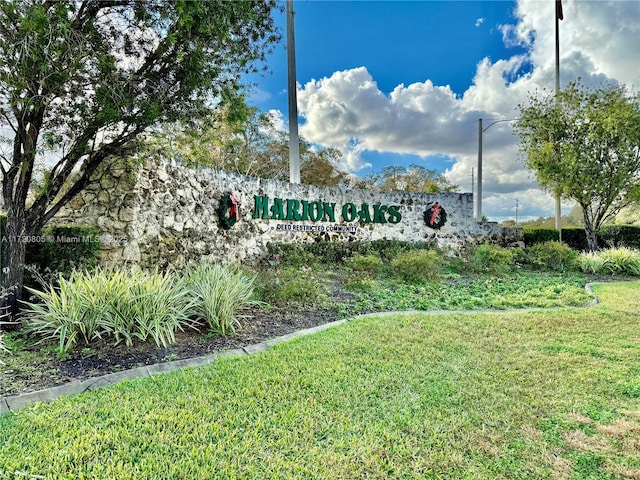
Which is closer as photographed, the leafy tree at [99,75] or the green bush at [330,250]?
the leafy tree at [99,75]

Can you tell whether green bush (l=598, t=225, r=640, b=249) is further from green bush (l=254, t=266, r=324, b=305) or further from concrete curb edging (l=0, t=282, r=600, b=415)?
concrete curb edging (l=0, t=282, r=600, b=415)

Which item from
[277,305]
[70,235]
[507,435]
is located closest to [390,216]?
[277,305]

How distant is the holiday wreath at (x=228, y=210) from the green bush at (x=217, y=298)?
293cm

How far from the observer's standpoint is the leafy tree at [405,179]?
66.4 ft

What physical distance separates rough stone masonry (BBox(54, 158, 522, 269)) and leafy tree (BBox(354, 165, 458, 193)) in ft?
24.9

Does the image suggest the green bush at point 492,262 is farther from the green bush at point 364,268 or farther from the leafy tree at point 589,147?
the leafy tree at point 589,147

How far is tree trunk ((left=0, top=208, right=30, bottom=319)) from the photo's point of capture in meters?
4.19

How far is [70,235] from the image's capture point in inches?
197

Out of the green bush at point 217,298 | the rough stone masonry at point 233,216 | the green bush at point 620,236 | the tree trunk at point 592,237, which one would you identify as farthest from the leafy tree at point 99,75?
the green bush at point 620,236

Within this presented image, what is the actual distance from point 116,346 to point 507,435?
342 centimetres

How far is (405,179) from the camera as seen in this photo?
2048 cm

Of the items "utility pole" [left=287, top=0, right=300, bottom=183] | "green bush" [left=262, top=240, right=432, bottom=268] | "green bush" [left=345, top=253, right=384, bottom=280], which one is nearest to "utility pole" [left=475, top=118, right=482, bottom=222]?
"green bush" [left=262, top=240, right=432, bottom=268]

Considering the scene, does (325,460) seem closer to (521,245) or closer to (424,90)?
(424,90)

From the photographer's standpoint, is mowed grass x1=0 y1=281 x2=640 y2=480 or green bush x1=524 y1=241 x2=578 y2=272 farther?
green bush x1=524 y1=241 x2=578 y2=272
